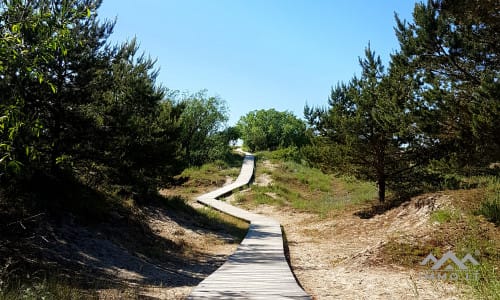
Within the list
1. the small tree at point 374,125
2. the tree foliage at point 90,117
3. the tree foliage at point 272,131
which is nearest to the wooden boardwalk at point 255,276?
the tree foliage at point 90,117

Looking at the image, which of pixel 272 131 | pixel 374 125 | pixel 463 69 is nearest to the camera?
pixel 463 69

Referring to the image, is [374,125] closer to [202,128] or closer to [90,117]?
[90,117]

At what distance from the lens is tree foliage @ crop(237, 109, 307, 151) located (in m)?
68.0

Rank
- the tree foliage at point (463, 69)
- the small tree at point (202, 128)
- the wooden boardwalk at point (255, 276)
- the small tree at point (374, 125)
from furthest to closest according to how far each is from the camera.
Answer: the small tree at point (202, 128) < the small tree at point (374, 125) < the tree foliage at point (463, 69) < the wooden boardwalk at point (255, 276)

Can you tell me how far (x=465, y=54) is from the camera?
32.6 ft

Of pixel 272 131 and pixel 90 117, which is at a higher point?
pixel 272 131

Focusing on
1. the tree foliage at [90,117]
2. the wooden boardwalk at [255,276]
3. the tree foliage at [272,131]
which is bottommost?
the wooden boardwalk at [255,276]

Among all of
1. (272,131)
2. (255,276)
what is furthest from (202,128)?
(255,276)

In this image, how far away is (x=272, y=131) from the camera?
69188mm

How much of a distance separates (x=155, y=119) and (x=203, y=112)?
29941 millimetres

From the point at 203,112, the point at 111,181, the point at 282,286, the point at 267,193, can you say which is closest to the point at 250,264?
the point at 282,286

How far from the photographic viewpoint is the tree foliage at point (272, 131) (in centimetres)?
6800

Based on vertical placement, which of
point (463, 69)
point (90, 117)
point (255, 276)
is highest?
point (463, 69)

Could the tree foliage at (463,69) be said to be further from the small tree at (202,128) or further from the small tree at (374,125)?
the small tree at (202,128)
